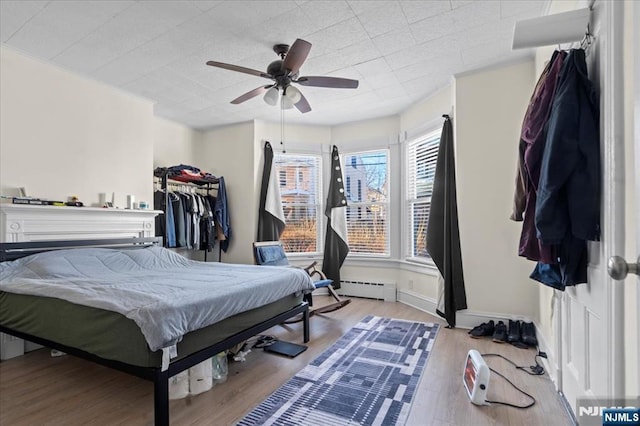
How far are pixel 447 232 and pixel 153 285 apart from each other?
271cm

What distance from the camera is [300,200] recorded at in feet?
16.2

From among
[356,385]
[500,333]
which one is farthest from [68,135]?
[500,333]

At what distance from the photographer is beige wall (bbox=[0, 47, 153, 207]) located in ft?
8.89

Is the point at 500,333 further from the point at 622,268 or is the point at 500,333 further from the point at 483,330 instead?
the point at 622,268

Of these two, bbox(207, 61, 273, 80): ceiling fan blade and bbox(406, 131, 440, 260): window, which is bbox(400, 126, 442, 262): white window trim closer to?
bbox(406, 131, 440, 260): window

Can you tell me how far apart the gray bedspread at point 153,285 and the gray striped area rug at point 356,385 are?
1.95ft

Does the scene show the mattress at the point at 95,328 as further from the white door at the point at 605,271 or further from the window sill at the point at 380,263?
the window sill at the point at 380,263

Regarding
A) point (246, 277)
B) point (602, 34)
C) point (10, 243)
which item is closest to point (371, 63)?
point (602, 34)

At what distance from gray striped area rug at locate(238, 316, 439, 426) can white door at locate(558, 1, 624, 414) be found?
934 millimetres

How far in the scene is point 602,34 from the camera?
3.91 ft

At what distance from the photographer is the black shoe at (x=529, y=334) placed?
2.72 m

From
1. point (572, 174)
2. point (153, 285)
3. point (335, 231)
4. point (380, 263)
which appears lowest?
point (380, 263)

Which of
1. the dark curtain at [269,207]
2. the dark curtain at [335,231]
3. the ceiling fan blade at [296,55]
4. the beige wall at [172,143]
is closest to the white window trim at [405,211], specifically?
the dark curtain at [335,231]

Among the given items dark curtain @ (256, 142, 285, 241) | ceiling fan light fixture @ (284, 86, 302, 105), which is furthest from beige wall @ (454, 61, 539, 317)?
dark curtain @ (256, 142, 285, 241)
